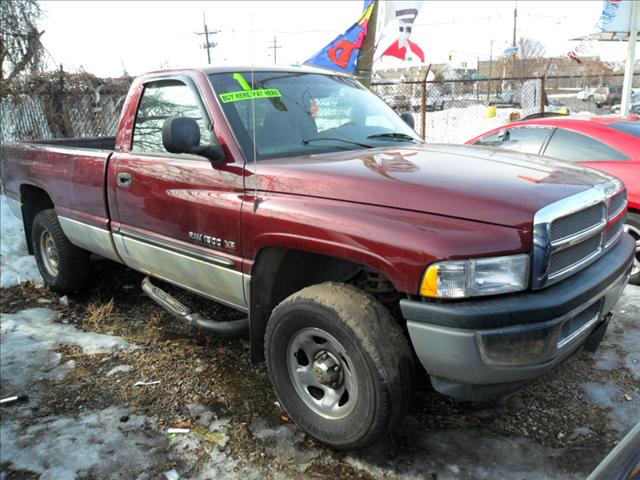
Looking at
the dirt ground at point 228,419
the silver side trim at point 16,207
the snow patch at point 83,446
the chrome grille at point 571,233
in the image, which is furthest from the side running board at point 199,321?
the silver side trim at point 16,207

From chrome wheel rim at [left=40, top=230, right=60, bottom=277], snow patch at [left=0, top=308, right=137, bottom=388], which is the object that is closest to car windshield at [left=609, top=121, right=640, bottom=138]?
snow patch at [left=0, top=308, right=137, bottom=388]

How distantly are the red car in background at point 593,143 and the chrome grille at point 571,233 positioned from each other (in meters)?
2.47

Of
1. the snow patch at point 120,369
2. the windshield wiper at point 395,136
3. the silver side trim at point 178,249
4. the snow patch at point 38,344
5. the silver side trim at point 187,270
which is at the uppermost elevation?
the windshield wiper at point 395,136

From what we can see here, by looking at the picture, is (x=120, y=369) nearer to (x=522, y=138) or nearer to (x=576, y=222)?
(x=576, y=222)

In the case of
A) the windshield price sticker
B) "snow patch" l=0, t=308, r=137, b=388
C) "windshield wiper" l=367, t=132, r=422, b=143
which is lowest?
"snow patch" l=0, t=308, r=137, b=388

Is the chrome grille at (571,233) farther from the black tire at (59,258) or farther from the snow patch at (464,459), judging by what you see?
the black tire at (59,258)

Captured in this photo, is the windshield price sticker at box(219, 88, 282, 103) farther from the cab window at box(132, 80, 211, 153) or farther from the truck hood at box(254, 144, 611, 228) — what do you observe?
the truck hood at box(254, 144, 611, 228)

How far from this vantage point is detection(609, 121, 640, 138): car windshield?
5266 millimetres

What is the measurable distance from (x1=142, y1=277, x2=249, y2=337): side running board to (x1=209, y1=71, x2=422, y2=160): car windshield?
103 centimetres

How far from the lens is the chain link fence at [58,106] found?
9594mm

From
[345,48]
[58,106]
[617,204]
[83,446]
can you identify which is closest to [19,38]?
[58,106]

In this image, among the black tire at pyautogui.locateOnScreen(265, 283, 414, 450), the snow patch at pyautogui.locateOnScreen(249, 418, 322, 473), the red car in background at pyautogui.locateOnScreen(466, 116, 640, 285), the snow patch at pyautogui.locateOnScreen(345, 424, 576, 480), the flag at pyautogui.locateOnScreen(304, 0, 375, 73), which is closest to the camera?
the black tire at pyautogui.locateOnScreen(265, 283, 414, 450)

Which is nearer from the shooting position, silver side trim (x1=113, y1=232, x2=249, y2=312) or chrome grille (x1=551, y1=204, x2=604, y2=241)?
chrome grille (x1=551, y1=204, x2=604, y2=241)

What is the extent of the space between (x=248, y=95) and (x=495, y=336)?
2045mm
